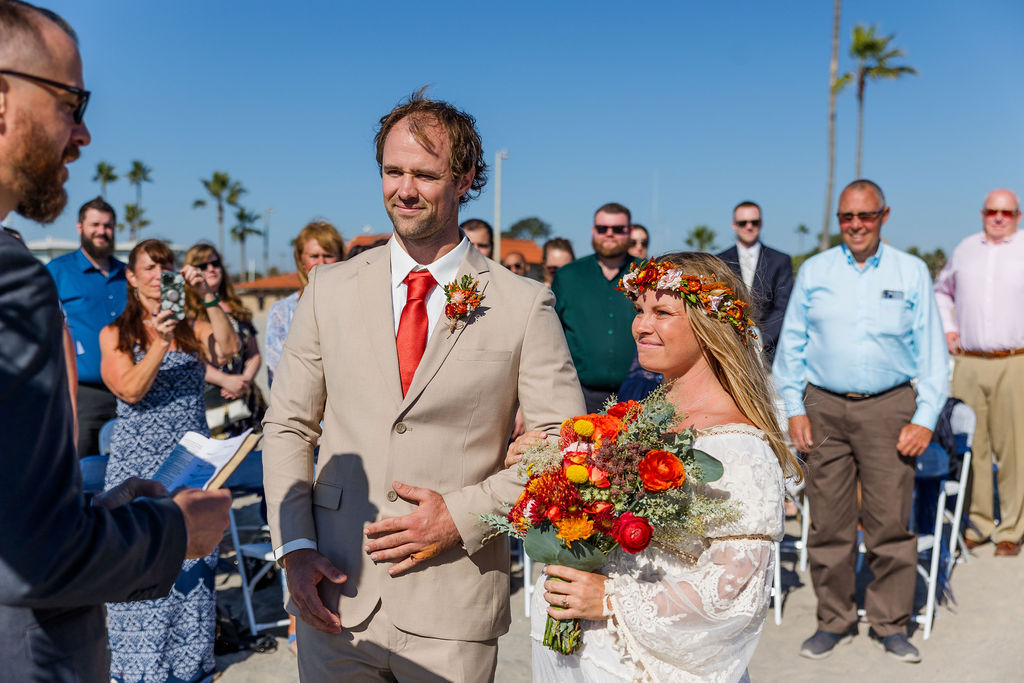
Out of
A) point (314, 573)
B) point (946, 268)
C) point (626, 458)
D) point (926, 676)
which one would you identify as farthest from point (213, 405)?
point (946, 268)

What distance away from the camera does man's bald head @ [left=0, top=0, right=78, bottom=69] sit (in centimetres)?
129

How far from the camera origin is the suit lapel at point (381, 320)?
94.7 inches

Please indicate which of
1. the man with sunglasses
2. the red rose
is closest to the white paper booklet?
the man with sunglasses

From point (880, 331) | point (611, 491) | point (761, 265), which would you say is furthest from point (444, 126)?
point (761, 265)

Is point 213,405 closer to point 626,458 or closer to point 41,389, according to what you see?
point 626,458

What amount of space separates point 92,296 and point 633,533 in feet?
18.1

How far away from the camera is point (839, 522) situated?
5082mm

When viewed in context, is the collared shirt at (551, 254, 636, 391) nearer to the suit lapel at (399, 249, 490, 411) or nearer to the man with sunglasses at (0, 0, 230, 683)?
the suit lapel at (399, 249, 490, 411)

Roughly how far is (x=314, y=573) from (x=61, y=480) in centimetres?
121

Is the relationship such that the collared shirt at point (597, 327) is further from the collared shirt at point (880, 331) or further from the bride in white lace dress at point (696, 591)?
the bride in white lace dress at point (696, 591)

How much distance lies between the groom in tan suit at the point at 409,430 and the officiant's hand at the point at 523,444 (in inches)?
1.8

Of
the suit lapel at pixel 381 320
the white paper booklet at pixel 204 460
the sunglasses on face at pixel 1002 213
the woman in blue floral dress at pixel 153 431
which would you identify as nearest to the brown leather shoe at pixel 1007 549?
the sunglasses on face at pixel 1002 213

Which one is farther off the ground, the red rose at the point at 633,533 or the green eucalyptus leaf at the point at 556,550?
the red rose at the point at 633,533

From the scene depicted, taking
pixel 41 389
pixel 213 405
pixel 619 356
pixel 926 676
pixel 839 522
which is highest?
pixel 41 389
